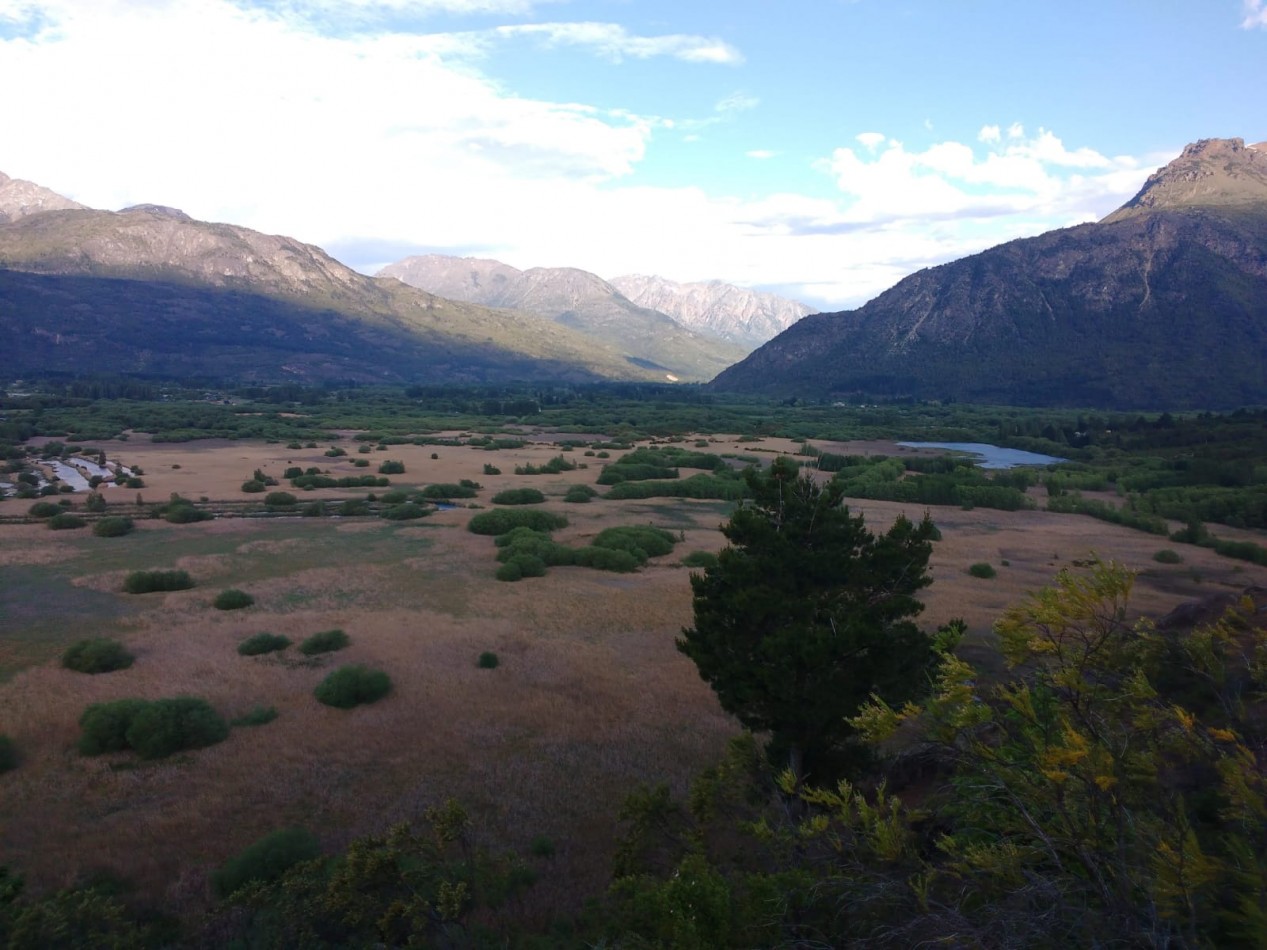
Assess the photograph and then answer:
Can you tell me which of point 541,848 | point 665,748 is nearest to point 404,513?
point 665,748

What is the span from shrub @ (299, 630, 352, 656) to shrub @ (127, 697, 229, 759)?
4.53 meters

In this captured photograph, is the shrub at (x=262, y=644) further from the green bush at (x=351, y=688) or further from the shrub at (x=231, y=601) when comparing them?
the shrub at (x=231, y=601)

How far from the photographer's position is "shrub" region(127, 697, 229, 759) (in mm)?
14281

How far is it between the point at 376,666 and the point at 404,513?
74.9ft

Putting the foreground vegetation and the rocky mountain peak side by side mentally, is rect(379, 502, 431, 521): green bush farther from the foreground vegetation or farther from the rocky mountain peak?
the rocky mountain peak

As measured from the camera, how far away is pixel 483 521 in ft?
122

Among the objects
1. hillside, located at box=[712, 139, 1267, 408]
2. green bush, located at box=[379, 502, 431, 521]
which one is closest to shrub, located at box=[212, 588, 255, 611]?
green bush, located at box=[379, 502, 431, 521]

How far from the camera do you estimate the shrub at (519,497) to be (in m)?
45.5

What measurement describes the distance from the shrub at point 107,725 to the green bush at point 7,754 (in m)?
1.00

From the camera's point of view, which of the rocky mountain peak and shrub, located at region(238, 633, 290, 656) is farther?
the rocky mountain peak

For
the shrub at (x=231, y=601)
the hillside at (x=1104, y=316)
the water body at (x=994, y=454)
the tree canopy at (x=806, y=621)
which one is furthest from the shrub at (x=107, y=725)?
the hillside at (x=1104, y=316)

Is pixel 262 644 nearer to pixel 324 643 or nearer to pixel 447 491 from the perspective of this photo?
pixel 324 643

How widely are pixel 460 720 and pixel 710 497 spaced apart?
35828mm

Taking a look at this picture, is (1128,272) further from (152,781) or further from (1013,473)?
(152,781)
